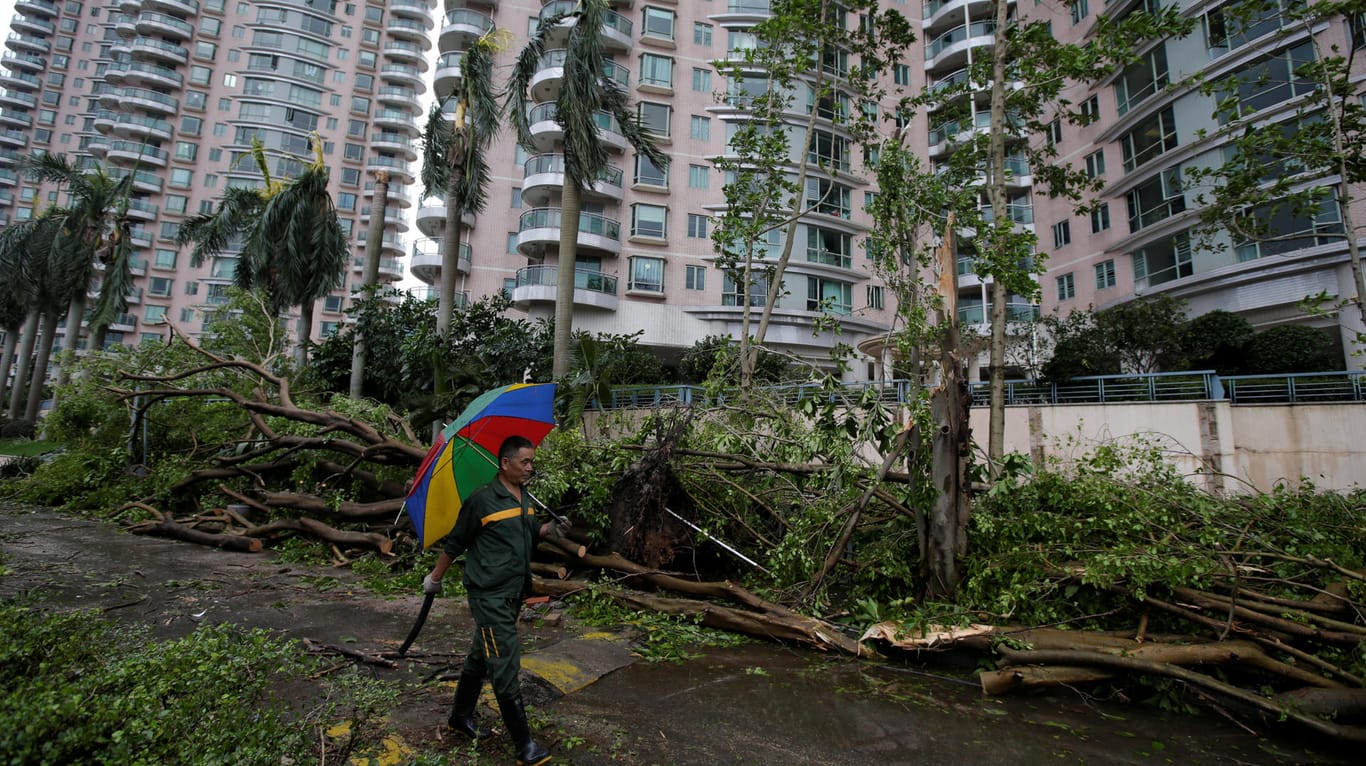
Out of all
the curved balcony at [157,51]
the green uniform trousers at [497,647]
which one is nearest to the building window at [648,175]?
the green uniform trousers at [497,647]

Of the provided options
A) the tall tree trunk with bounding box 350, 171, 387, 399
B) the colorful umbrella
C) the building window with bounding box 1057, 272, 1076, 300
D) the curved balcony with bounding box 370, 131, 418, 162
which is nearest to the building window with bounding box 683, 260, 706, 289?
the tall tree trunk with bounding box 350, 171, 387, 399

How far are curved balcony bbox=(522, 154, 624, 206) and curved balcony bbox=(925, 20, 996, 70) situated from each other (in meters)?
17.9

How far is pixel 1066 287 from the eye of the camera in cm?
2873

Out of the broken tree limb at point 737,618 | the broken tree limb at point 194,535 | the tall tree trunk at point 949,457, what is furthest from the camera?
the broken tree limb at point 194,535

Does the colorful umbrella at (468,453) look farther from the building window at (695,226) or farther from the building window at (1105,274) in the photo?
the building window at (1105,274)

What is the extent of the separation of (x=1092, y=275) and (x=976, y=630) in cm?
2741

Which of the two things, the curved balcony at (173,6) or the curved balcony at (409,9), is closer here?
the curved balcony at (173,6)

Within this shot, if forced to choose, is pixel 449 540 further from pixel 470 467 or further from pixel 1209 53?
pixel 1209 53

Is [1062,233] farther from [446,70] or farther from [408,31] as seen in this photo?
[408,31]

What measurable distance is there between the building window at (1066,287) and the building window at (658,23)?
69.8 ft

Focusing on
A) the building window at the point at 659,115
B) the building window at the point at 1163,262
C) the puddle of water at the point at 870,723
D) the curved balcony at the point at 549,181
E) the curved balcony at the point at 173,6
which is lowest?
the puddle of water at the point at 870,723

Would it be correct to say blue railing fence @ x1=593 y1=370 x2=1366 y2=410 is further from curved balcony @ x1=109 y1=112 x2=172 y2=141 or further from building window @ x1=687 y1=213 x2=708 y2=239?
curved balcony @ x1=109 y1=112 x2=172 y2=141

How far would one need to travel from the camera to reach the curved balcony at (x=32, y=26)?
63094mm

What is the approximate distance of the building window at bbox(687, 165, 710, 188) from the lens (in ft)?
95.7
